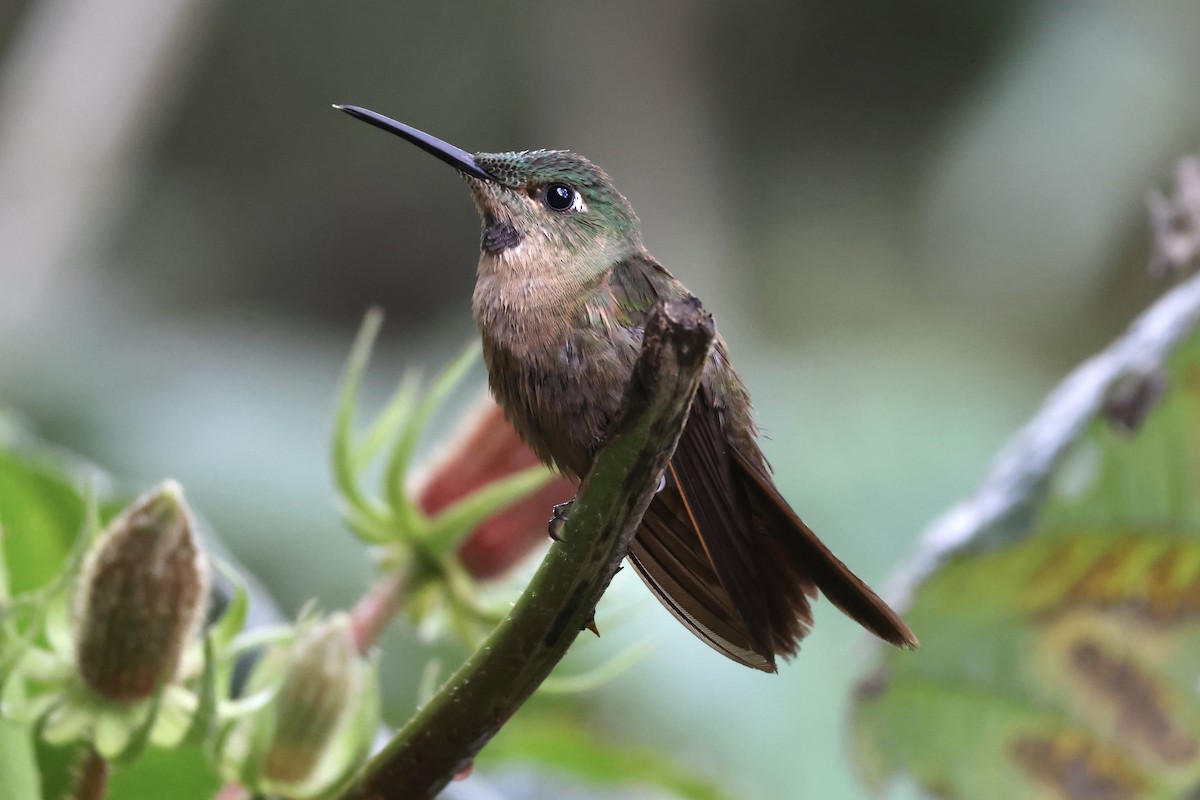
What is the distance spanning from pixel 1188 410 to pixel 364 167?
23.4 ft

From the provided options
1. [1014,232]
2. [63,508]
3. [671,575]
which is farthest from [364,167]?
[671,575]

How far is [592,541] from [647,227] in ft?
Result: 16.0

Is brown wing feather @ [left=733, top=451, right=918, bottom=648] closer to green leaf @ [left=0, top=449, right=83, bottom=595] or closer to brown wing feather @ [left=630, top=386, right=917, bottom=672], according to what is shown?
brown wing feather @ [left=630, top=386, right=917, bottom=672]

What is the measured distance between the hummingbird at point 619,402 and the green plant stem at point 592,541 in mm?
180

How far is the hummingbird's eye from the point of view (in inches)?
71.9

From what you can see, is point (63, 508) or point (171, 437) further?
point (171, 437)

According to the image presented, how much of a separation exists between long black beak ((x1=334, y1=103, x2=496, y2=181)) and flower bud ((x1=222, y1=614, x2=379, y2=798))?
0.56m

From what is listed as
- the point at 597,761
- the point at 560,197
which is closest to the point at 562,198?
the point at 560,197

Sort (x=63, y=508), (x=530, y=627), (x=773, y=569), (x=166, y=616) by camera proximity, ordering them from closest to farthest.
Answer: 1. (x=530, y=627)
2. (x=773, y=569)
3. (x=166, y=616)
4. (x=63, y=508)

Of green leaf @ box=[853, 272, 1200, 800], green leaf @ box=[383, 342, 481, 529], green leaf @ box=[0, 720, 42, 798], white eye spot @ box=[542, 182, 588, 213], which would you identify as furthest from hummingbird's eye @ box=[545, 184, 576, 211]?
green leaf @ box=[0, 720, 42, 798]

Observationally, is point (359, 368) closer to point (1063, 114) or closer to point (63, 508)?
point (63, 508)

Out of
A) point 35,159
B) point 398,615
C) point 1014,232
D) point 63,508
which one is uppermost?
point 1014,232

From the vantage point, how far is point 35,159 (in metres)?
4.61

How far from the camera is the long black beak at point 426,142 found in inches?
61.3
